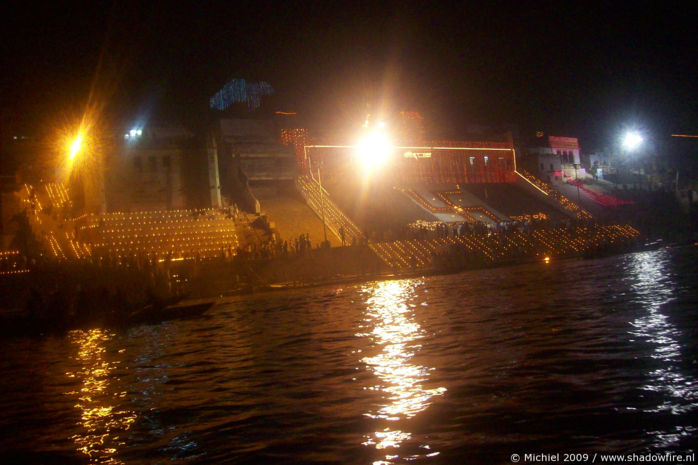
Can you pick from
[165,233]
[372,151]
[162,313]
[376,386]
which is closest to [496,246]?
[372,151]

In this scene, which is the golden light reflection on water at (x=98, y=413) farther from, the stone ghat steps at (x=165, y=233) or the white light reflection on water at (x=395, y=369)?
the stone ghat steps at (x=165, y=233)

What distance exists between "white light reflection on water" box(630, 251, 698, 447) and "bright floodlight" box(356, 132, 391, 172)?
105 feet

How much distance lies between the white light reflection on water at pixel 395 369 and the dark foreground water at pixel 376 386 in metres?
0.03

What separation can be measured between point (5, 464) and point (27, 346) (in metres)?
10.2

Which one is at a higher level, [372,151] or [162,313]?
[372,151]

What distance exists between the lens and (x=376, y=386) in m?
8.14

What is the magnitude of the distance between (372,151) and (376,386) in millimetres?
42100

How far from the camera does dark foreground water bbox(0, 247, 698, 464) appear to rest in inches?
232

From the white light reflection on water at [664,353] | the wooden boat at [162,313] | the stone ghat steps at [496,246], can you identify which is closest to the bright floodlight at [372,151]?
the stone ghat steps at [496,246]

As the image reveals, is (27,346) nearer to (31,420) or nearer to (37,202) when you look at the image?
(31,420)

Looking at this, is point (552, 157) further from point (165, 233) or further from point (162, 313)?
point (162, 313)

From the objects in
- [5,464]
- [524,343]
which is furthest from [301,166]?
[5,464]

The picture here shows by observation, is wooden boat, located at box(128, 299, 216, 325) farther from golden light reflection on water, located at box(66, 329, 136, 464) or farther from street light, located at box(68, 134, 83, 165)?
street light, located at box(68, 134, 83, 165)

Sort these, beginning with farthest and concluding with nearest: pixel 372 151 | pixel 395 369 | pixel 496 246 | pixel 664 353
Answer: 1. pixel 372 151
2. pixel 496 246
3. pixel 395 369
4. pixel 664 353
